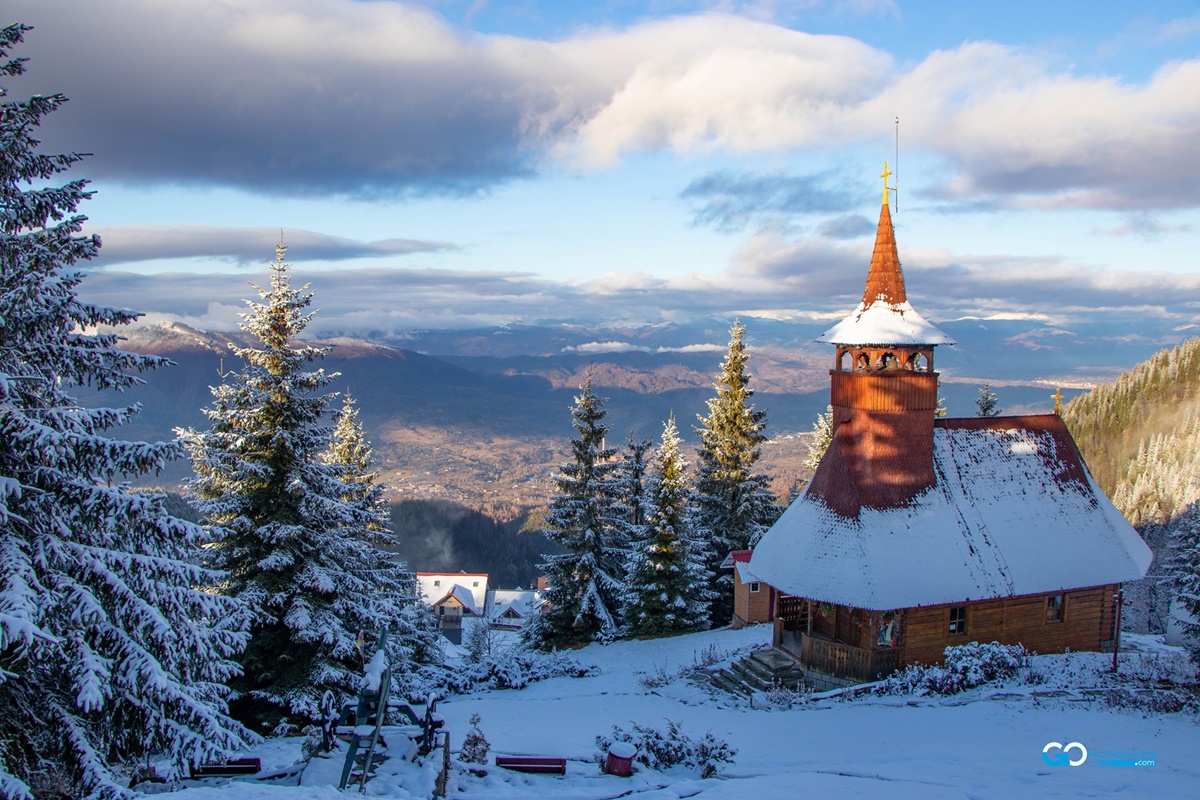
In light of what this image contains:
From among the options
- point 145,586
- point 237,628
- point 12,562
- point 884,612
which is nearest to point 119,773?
point 145,586

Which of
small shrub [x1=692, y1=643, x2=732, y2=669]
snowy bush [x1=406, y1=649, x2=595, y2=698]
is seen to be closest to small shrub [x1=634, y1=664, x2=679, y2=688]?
small shrub [x1=692, y1=643, x2=732, y2=669]

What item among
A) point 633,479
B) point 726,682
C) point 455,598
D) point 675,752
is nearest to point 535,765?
point 675,752

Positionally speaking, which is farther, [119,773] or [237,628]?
[237,628]

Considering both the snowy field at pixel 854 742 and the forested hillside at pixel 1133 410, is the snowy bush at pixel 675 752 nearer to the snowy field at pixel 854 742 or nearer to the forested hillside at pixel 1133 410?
the snowy field at pixel 854 742

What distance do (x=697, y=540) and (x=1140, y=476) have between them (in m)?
89.5

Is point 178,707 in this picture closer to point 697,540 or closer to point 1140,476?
point 697,540

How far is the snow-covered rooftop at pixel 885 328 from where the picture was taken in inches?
825

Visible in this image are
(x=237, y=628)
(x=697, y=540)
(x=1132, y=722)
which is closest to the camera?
(x=1132, y=722)

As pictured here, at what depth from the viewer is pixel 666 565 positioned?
96.5 ft

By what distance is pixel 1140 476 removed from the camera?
92688mm

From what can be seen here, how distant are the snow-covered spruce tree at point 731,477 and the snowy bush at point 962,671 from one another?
14983mm

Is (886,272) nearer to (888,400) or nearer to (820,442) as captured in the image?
(888,400)

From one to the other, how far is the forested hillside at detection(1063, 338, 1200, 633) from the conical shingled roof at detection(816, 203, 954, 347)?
61462 millimetres

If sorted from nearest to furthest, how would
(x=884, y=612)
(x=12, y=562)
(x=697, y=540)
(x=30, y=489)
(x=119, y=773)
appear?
(x=12, y=562)
(x=30, y=489)
(x=119, y=773)
(x=884, y=612)
(x=697, y=540)
